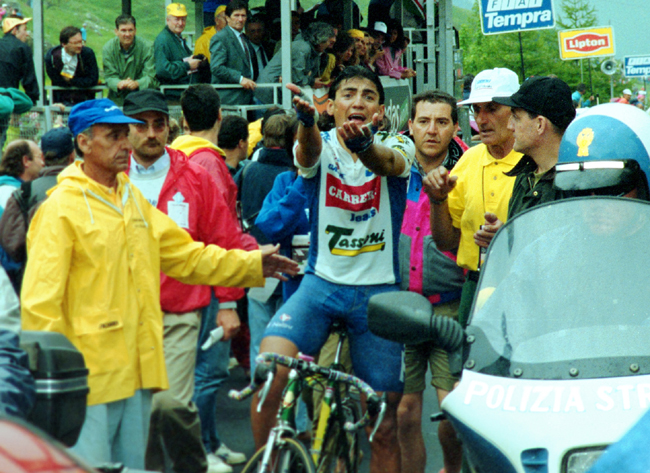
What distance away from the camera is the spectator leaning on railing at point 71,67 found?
11.6 metres

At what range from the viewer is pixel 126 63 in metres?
12.0

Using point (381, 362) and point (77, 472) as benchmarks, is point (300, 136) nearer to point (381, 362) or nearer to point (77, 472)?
point (381, 362)

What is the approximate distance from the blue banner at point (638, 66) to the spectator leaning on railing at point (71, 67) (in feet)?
87.5

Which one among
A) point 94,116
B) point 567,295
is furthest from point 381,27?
point 567,295

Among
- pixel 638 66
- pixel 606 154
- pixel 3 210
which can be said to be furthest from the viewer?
pixel 638 66

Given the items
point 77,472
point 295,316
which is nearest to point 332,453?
point 295,316

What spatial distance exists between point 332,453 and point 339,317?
751 millimetres

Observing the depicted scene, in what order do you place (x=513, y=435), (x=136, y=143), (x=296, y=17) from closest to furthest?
(x=513, y=435) → (x=136, y=143) → (x=296, y=17)

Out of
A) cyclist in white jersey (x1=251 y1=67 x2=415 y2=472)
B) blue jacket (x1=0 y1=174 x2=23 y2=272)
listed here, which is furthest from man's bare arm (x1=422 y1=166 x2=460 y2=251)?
blue jacket (x1=0 y1=174 x2=23 y2=272)

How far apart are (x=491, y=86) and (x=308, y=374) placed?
246cm

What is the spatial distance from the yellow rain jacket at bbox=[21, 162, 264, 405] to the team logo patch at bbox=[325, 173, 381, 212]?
0.99 meters

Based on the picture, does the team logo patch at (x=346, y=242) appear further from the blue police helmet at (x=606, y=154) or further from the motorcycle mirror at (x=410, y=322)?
the motorcycle mirror at (x=410, y=322)

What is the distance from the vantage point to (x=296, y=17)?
552 inches

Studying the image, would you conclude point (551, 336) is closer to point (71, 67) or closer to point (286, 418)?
point (286, 418)
